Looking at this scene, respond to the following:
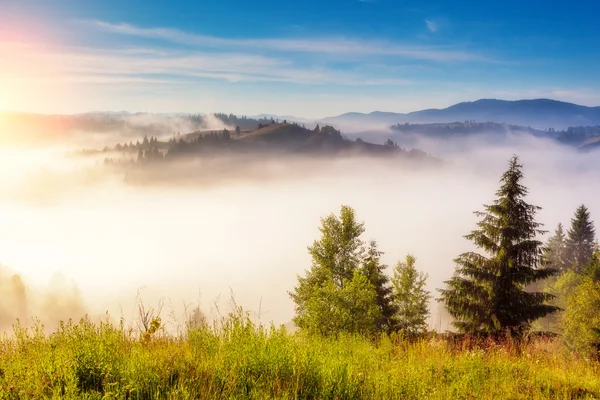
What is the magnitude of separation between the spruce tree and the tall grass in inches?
507

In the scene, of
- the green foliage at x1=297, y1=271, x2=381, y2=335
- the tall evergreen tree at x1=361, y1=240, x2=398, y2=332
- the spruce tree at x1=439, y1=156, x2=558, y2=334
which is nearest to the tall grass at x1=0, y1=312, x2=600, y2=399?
the spruce tree at x1=439, y1=156, x2=558, y2=334

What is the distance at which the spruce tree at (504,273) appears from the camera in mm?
19719

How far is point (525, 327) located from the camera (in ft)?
64.0

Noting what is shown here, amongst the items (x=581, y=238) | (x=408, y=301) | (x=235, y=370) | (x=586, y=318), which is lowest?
(x=581, y=238)

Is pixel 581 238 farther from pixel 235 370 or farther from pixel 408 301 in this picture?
pixel 235 370

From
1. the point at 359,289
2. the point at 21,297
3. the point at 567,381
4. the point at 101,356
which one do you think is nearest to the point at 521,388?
the point at 567,381

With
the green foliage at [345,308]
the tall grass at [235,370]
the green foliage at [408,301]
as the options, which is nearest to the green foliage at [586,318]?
the green foliage at [408,301]

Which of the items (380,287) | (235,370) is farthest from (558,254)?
(235,370)

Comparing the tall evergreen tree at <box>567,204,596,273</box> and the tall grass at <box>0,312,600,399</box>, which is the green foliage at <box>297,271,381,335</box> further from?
the tall evergreen tree at <box>567,204,596,273</box>

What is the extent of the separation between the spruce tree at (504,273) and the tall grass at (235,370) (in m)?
12.9

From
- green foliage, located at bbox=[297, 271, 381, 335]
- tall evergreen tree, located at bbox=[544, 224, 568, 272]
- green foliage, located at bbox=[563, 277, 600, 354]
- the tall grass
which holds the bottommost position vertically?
tall evergreen tree, located at bbox=[544, 224, 568, 272]

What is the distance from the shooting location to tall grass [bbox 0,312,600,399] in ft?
15.7

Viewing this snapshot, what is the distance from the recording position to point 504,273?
66.1 ft

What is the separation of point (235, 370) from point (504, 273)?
18.5 metres
